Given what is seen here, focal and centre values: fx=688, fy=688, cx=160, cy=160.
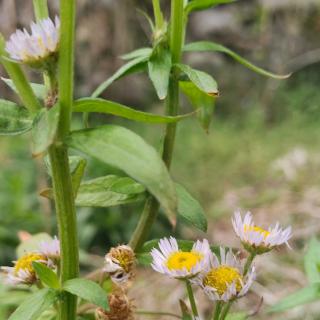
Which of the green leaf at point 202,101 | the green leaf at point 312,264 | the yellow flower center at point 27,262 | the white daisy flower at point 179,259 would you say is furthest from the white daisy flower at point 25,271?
the green leaf at point 312,264

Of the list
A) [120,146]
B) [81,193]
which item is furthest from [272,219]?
[120,146]

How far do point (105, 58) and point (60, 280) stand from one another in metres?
3.58

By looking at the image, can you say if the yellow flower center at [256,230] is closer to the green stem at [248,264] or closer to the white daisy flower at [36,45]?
the green stem at [248,264]

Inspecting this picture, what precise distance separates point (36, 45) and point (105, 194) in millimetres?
217

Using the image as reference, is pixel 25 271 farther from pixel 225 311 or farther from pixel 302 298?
pixel 302 298

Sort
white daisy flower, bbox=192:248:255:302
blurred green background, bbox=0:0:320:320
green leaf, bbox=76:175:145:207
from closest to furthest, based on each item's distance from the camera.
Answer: white daisy flower, bbox=192:248:255:302 → green leaf, bbox=76:175:145:207 → blurred green background, bbox=0:0:320:320

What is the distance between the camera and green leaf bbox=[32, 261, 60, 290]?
567mm

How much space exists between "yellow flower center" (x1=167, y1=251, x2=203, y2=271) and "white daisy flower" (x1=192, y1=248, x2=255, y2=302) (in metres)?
0.01

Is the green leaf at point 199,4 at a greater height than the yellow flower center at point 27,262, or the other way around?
the green leaf at point 199,4

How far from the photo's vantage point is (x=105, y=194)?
680 millimetres

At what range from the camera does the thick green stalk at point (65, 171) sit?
506 mm

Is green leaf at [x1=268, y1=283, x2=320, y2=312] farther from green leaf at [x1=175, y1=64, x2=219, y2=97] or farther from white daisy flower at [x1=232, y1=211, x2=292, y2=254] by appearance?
green leaf at [x1=175, y1=64, x2=219, y2=97]

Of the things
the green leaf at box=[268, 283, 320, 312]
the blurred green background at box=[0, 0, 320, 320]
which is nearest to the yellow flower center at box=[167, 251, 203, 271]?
the green leaf at box=[268, 283, 320, 312]

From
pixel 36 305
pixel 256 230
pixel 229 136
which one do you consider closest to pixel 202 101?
pixel 256 230
